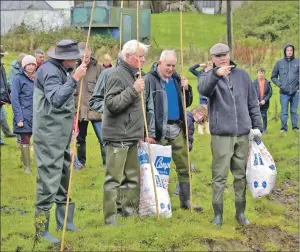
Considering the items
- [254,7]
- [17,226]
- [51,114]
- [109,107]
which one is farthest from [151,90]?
[254,7]

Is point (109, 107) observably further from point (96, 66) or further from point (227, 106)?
point (96, 66)

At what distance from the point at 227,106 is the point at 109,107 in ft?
4.49

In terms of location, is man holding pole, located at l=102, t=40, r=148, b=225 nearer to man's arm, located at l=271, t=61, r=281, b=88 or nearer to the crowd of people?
the crowd of people

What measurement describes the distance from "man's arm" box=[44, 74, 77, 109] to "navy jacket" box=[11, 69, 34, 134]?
141 inches

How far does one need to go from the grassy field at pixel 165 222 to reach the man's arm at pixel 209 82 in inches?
62.5

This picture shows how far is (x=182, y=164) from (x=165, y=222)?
963 millimetres

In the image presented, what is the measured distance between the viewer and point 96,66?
34.6ft

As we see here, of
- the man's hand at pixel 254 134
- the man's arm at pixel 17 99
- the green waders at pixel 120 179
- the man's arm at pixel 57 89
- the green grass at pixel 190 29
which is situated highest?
the green grass at pixel 190 29

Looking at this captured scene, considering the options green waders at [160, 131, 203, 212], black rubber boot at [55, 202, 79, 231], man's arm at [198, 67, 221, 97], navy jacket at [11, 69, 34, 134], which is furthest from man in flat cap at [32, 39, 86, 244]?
navy jacket at [11, 69, 34, 134]

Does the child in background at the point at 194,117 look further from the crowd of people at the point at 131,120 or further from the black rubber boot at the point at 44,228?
the black rubber boot at the point at 44,228

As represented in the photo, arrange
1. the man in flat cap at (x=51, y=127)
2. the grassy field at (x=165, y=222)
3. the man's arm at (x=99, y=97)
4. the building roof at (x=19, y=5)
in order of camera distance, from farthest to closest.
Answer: the building roof at (x=19, y=5), the man's arm at (x=99, y=97), the grassy field at (x=165, y=222), the man in flat cap at (x=51, y=127)

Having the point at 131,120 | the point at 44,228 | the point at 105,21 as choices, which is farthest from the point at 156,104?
the point at 105,21

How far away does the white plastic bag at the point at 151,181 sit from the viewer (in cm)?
787

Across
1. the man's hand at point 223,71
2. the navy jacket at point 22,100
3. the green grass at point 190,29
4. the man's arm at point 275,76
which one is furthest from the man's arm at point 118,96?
the green grass at point 190,29
